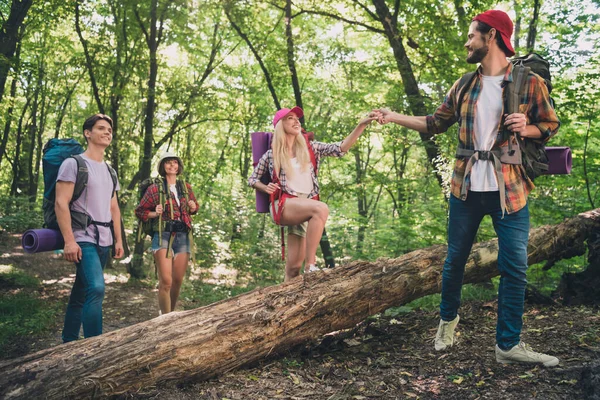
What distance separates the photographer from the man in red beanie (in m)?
3.54

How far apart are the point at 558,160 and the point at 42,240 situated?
4671 millimetres

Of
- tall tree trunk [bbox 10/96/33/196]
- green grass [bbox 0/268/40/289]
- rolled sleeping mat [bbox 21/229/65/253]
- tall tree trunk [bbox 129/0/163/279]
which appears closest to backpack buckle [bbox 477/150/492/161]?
rolled sleeping mat [bbox 21/229/65/253]

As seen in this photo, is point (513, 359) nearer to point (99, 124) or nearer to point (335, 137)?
point (99, 124)

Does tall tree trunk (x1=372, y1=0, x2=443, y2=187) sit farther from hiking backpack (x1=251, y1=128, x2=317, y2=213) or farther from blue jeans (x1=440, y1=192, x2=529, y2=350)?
blue jeans (x1=440, y1=192, x2=529, y2=350)

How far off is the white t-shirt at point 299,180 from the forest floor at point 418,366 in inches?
65.1

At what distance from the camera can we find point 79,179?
4.32 m

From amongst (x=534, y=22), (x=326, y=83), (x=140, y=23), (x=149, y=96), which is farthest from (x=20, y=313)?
(x=326, y=83)

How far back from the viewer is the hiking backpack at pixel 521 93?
3.53 m

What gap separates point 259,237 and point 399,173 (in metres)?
8.13

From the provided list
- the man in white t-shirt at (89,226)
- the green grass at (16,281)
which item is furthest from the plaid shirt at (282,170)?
the green grass at (16,281)

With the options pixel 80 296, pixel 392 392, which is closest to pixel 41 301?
pixel 80 296

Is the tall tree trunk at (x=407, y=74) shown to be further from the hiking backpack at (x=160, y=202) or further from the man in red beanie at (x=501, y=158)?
the man in red beanie at (x=501, y=158)

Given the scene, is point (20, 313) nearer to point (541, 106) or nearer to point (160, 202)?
point (160, 202)

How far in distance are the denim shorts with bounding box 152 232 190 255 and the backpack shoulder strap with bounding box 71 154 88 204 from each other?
1.77m
